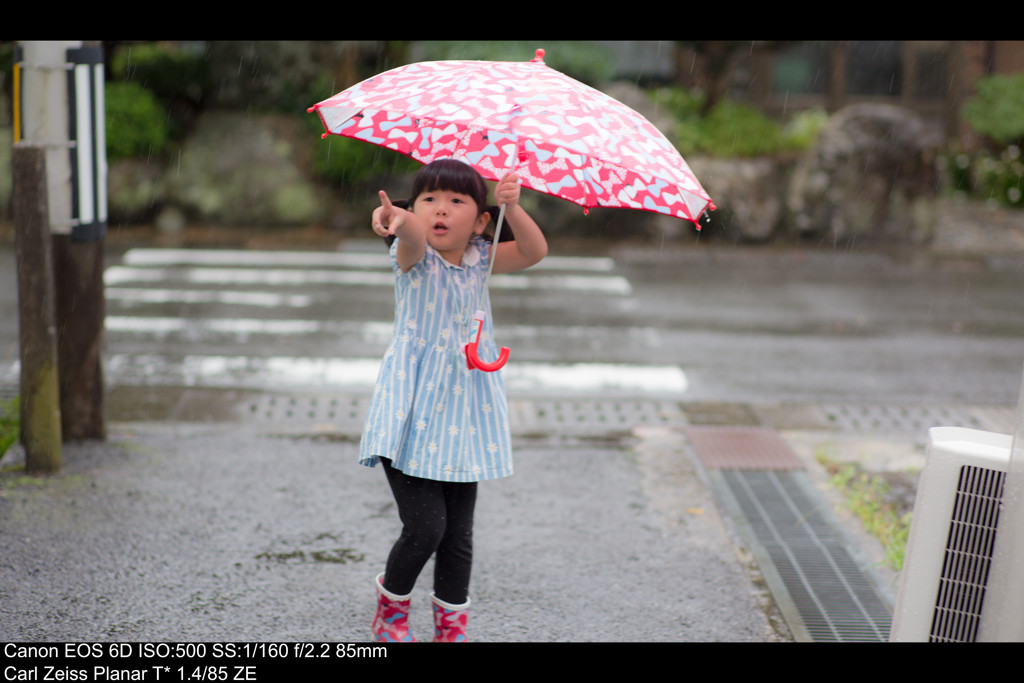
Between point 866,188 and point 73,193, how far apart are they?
11.3 metres

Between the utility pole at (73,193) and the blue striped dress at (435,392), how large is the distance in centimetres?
289

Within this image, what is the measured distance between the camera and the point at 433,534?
12.0 feet

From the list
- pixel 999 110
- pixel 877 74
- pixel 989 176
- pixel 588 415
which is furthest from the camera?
pixel 877 74

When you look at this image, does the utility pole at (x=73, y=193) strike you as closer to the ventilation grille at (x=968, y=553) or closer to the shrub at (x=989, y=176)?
the ventilation grille at (x=968, y=553)

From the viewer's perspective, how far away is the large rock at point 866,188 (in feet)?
47.9

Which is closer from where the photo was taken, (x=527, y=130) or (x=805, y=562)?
(x=527, y=130)

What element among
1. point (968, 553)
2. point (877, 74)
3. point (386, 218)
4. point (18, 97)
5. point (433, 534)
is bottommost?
point (433, 534)

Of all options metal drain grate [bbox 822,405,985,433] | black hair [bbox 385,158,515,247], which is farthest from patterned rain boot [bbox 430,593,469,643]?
metal drain grate [bbox 822,405,985,433]

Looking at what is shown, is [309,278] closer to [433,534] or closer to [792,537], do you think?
[792,537]

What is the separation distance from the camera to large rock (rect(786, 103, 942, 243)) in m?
14.6

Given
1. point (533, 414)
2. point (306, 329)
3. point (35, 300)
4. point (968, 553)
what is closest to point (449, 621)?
point (968, 553)

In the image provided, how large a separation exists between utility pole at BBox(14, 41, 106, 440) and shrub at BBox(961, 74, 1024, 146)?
48.3 ft

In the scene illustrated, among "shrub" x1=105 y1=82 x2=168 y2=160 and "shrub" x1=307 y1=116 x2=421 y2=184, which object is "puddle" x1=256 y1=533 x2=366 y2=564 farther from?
"shrub" x1=105 y1=82 x2=168 y2=160
